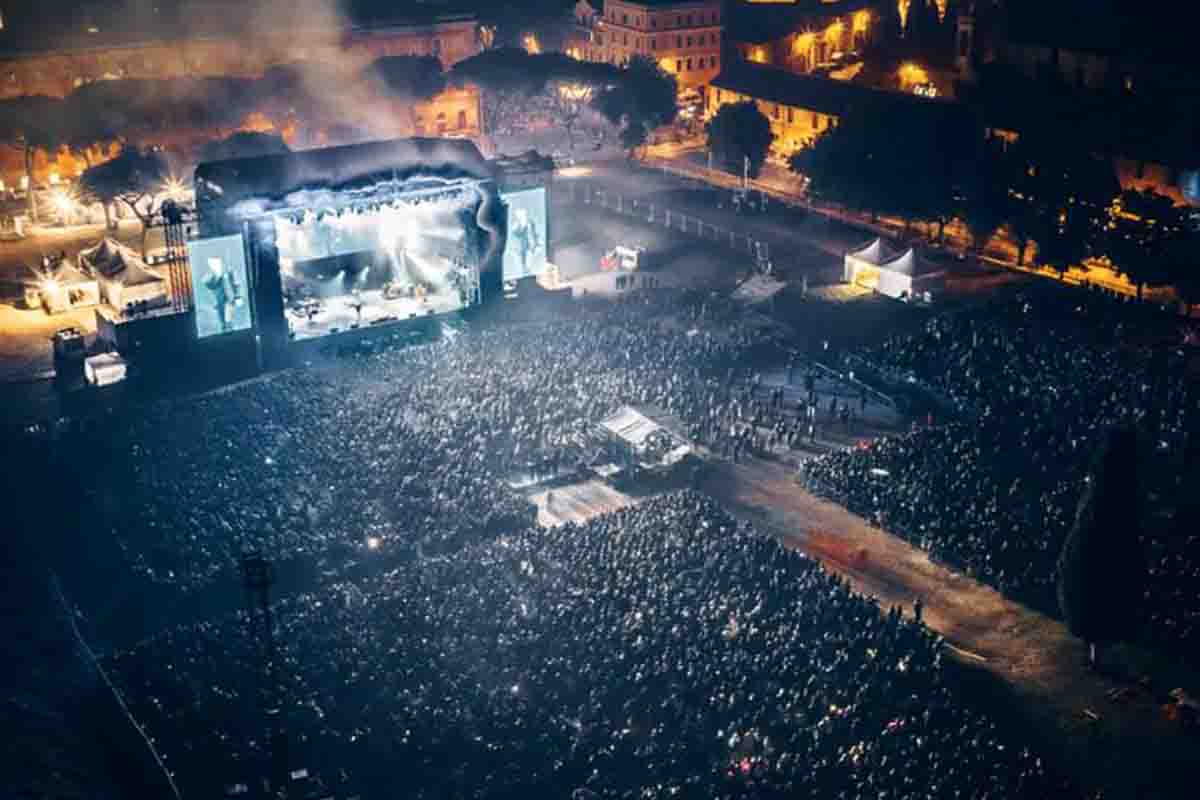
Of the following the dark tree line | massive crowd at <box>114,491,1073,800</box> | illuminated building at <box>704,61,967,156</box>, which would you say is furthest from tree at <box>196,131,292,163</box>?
massive crowd at <box>114,491,1073,800</box>

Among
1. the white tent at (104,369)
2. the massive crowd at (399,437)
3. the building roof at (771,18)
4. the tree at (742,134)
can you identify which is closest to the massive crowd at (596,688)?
the massive crowd at (399,437)

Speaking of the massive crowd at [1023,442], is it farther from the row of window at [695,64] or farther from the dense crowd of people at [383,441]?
the row of window at [695,64]

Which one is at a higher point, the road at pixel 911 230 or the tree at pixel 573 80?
the tree at pixel 573 80

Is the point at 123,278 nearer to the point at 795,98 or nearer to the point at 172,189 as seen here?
the point at 172,189

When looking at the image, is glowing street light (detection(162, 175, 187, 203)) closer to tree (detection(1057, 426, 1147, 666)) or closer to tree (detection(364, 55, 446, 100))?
tree (detection(364, 55, 446, 100))

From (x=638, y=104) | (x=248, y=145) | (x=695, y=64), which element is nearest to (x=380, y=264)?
(x=248, y=145)
